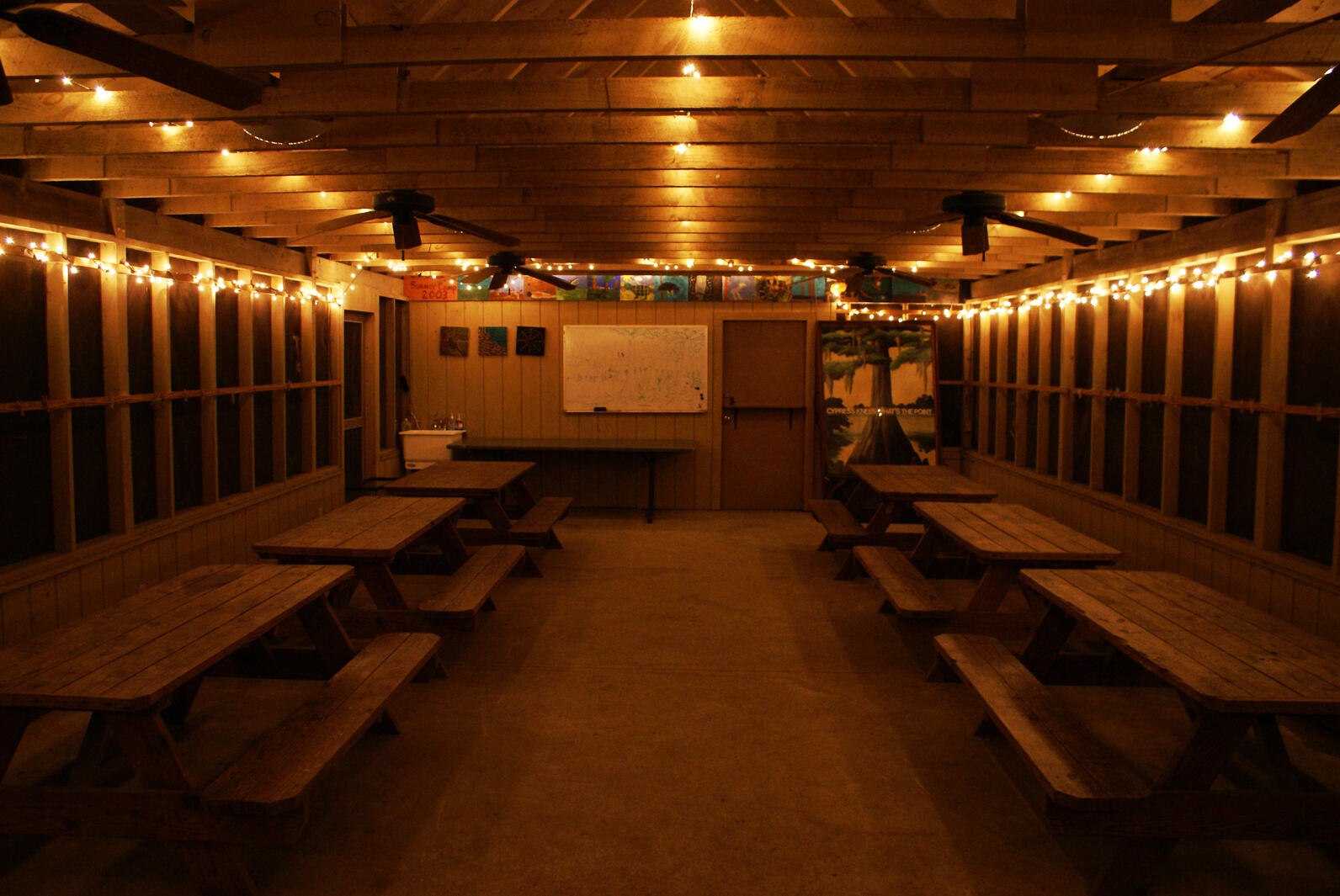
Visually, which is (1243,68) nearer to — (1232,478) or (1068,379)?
(1232,478)

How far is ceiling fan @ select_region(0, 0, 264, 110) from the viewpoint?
2133 millimetres

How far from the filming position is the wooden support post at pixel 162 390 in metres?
5.34

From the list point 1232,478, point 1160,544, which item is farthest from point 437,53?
point 1160,544

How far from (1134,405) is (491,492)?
4.43 metres

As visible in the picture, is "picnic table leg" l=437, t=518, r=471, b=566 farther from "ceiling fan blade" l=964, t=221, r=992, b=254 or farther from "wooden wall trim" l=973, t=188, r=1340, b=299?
"wooden wall trim" l=973, t=188, r=1340, b=299

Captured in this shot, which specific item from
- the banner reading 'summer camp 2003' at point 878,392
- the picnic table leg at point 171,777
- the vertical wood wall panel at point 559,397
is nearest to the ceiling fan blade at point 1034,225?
the picnic table leg at point 171,777

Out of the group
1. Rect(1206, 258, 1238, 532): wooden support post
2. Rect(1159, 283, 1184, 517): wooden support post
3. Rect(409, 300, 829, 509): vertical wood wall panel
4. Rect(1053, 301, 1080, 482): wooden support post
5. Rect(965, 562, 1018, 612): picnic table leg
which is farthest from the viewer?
Rect(409, 300, 829, 509): vertical wood wall panel

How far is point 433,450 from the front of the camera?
362 inches

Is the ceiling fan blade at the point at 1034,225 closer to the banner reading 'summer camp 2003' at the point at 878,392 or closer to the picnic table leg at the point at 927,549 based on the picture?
the picnic table leg at the point at 927,549

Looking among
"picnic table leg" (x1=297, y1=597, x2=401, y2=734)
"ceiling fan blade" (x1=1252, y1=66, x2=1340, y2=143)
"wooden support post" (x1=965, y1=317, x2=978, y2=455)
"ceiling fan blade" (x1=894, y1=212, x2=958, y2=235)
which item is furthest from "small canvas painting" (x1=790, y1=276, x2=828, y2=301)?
"ceiling fan blade" (x1=1252, y1=66, x2=1340, y2=143)

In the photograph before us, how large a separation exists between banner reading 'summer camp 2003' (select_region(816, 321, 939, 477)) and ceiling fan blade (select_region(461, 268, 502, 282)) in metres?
3.54

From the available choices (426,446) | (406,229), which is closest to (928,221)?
(406,229)

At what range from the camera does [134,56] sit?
2.30 meters

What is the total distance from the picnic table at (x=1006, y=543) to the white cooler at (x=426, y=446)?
511 centimetres
